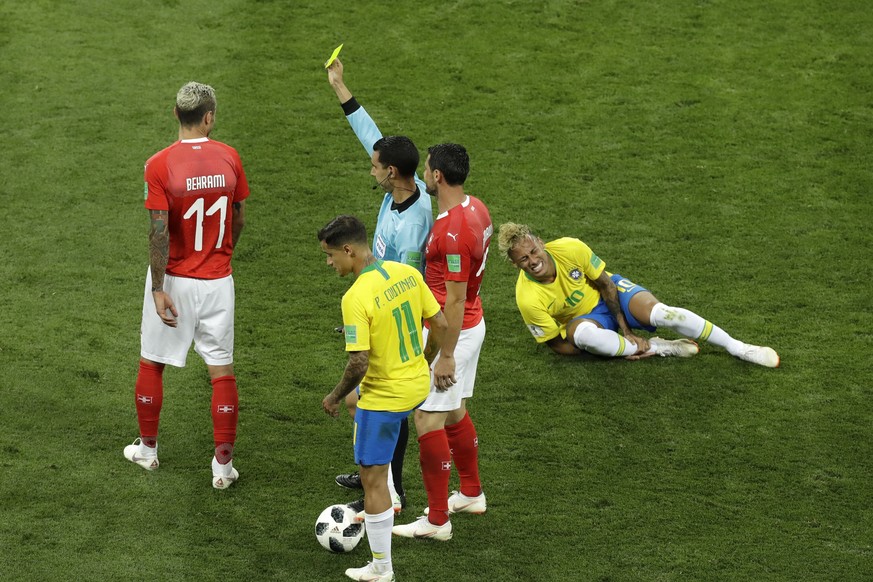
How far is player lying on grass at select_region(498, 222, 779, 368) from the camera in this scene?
7996 millimetres

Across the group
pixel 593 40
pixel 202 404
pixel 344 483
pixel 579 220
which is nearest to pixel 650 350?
pixel 579 220

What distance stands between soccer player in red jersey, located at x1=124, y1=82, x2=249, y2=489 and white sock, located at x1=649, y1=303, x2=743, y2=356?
319 cm

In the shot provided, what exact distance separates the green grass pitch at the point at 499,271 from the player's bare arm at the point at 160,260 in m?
1.05

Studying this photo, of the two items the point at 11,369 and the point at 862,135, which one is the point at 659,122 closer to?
the point at 862,135

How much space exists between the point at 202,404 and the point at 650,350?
319cm

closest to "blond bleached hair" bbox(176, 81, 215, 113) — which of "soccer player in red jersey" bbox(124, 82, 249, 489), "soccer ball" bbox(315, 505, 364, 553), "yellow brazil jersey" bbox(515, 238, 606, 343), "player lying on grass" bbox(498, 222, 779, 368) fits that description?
"soccer player in red jersey" bbox(124, 82, 249, 489)

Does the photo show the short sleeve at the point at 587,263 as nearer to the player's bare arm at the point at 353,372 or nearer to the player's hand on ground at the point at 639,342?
the player's hand on ground at the point at 639,342

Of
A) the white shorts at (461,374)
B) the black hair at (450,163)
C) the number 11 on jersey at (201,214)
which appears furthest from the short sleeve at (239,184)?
the white shorts at (461,374)

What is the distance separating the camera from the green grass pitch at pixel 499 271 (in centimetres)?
620

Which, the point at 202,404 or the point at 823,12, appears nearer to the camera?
the point at 202,404

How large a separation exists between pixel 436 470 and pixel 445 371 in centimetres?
60

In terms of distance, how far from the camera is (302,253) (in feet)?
30.5

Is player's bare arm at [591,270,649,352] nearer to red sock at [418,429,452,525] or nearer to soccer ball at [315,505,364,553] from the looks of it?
red sock at [418,429,452,525]

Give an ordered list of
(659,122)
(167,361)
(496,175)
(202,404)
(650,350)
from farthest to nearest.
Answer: (659,122) → (496,175) → (650,350) → (202,404) → (167,361)
